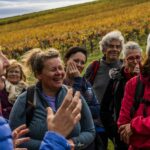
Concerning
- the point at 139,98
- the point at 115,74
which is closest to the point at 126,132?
the point at 139,98

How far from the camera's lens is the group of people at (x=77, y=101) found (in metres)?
3.22

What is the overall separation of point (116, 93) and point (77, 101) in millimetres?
2825

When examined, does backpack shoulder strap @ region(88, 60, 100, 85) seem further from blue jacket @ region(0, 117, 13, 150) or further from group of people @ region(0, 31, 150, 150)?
blue jacket @ region(0, 117, 13, 150)

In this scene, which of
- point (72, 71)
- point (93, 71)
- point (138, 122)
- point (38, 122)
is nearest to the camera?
point (138, 122)

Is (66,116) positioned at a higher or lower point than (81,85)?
higher

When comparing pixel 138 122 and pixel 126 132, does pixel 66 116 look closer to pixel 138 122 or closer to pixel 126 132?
pixel 138 122

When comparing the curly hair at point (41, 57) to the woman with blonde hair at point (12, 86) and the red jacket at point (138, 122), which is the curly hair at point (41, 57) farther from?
the woman with blonde hair at point (12, 86)

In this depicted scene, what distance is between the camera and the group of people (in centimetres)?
322

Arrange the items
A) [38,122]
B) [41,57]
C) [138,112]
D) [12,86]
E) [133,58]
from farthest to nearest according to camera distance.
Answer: [12,86]
[133,58]
[41,57]
[38,122]
[138,112]

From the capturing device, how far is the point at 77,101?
99.8 inches

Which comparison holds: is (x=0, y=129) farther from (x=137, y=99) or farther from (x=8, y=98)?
(x=8, y=98)

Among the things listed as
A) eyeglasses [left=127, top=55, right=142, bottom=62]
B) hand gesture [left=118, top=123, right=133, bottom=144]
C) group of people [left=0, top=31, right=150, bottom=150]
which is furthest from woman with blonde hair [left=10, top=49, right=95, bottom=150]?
eyeglasses [left=127, top=55, right=142, bottom=62]

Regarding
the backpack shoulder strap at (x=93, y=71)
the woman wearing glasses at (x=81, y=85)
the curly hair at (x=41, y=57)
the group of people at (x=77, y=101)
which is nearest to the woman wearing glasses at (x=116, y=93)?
the group of people at (x=77, y=101)

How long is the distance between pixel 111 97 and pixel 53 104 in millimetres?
1113
